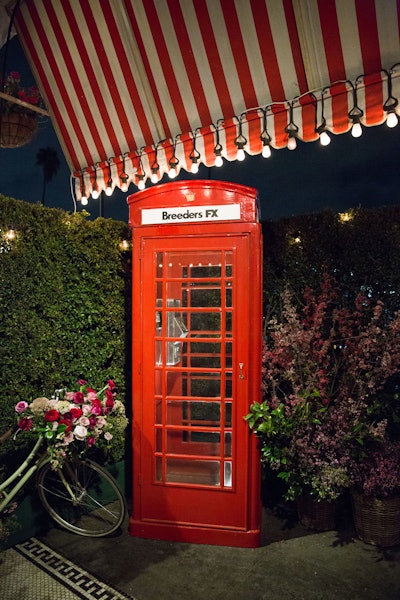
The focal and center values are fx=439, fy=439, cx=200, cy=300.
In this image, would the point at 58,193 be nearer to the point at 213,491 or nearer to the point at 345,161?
the point at 345,161

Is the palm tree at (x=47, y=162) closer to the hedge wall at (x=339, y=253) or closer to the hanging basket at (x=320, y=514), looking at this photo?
the hedge wall at (x=339, y=253)

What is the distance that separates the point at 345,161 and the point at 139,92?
4914cm

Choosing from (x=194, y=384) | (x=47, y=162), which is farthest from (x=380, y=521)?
(x=47, y=162)

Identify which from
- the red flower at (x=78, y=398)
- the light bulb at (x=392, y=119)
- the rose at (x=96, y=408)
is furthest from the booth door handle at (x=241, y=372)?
the light bulb at (x=392, y=119)

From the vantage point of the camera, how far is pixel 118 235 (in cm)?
502

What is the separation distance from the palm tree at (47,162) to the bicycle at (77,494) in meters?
44.4

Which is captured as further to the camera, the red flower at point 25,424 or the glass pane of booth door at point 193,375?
the glass pane of booth door at point 193,375

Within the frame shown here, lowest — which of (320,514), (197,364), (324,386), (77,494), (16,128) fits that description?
(320,514)

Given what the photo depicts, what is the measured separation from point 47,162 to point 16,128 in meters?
45.0

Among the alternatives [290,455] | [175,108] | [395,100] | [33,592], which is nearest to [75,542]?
[33,592]

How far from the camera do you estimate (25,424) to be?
365cm

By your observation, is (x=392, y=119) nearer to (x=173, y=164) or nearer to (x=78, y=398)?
(x=173, y=164)

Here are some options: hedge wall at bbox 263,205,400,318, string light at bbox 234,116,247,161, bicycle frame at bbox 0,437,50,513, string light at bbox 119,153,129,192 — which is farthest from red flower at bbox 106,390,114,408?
string light at bbox 234,116,247,161

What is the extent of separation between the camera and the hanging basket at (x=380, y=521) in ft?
13.3
